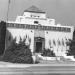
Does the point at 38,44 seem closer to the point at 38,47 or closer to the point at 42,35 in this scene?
the point at 38,47

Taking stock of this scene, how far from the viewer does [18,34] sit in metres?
46.4

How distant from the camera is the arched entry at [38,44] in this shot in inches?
1898

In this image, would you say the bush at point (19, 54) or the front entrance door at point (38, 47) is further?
the front entrance door at point (38, 47)

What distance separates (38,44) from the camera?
49.1 m

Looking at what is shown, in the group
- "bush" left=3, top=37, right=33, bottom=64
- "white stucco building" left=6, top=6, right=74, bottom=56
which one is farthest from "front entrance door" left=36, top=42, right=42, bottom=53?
"bush" left=3, top=37, right=33, bottom=64

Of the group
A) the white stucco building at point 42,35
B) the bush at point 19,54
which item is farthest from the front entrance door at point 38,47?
the bush at point 19,54

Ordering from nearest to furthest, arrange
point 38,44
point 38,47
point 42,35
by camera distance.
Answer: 1. point 42,35
2. point 38,44
3. point 38,47

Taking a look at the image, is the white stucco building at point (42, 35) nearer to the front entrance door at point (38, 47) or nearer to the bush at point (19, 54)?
the front entrance door at point (38, 47)

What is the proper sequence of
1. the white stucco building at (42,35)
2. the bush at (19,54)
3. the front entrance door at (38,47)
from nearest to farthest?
the bush at (19,54)
the white stucco building at (42,35)
the front entrance door at (38,47)

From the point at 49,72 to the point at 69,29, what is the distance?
134 feet

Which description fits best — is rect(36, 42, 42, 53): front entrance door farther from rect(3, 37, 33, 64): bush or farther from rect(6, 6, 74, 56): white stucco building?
rect(3, 37, 33, 64): bush

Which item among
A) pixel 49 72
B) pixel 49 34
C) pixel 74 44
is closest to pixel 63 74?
pixel 49 72

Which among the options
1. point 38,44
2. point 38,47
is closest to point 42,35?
point 38,44

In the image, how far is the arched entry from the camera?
48.2 m
